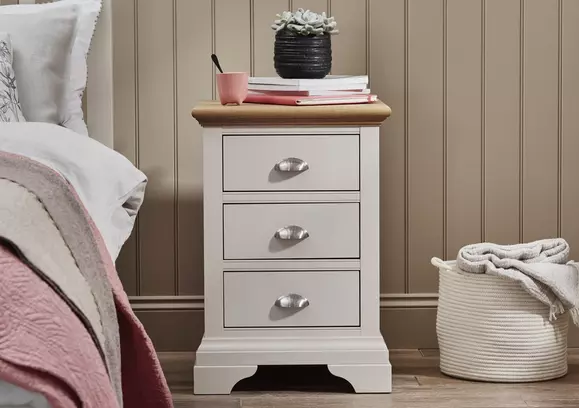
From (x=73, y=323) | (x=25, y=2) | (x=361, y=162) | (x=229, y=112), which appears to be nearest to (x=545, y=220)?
(x=361, y=162)

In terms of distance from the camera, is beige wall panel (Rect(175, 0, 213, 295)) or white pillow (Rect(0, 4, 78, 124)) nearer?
white pillow (Rect(0, 4, 78, 124))

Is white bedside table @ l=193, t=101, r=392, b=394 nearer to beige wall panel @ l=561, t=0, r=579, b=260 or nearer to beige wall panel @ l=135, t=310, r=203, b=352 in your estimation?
beige wall panel @ l=135, t=310, r=203, b=352

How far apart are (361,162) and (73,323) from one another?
51.3 inches

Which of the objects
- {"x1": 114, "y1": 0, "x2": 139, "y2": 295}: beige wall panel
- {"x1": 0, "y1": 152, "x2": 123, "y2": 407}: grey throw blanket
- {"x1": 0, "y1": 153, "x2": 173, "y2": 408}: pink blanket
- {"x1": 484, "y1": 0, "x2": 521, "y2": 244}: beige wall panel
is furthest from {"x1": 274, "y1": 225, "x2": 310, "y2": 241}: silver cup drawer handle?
{"x1": 0, "y1": 153, "x2": 173, "y2": 408}: pink blanket

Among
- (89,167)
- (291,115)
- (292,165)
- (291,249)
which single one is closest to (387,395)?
(291,249)

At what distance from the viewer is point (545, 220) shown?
9.57 ft

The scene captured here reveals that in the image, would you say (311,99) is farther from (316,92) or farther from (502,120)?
(502,120)

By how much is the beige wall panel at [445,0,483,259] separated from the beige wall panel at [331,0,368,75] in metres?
0.24

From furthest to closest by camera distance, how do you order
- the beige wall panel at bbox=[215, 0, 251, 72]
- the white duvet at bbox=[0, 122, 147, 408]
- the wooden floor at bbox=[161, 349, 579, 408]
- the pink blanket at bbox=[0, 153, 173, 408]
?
1. the beige wall panel at bbox=[215, 0, 251, 72]
2. the wooden floor at bbox=[161, 349, 579, 408]
3. the white duvet at bbox=[0, 122, 147, 408]
4. the pink blanket at bbox=[0, 153, 173, 408]

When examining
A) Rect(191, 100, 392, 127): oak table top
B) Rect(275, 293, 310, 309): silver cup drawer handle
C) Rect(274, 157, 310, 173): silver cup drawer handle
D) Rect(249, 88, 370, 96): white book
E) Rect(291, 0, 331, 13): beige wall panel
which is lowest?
Rect(275, 293, 310, 309): silver cup drawer handle

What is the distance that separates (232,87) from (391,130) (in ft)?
1.93

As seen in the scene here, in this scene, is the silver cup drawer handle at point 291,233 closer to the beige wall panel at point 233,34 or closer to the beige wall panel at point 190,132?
the beige wall panel at point 190,132

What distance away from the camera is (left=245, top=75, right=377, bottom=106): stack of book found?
97.5 inches

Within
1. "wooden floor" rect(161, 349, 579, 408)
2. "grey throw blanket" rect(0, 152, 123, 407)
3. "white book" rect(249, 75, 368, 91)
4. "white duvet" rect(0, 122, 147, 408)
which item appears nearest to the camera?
"grey throw blanket" rect(0, 152, 123, 407)
